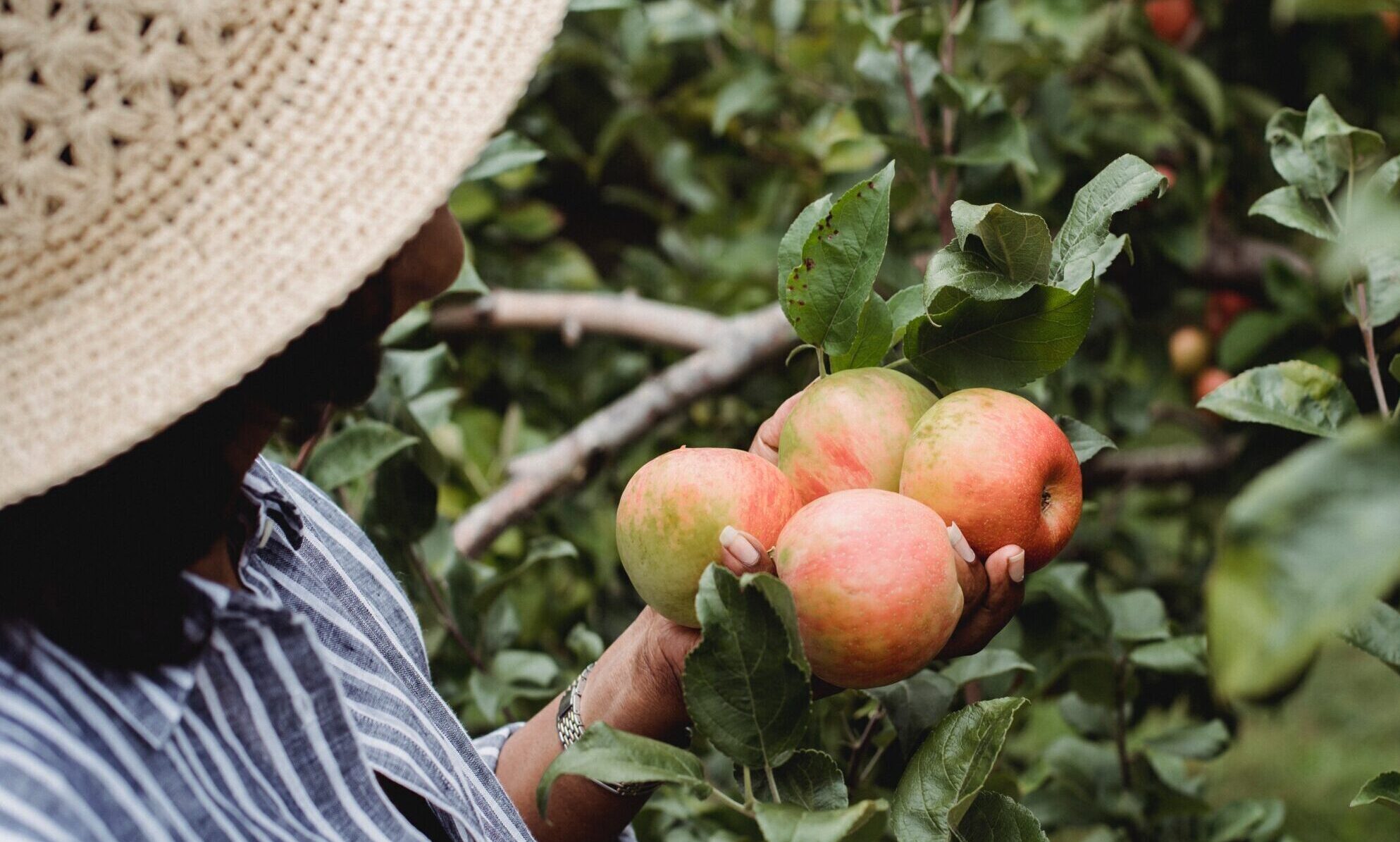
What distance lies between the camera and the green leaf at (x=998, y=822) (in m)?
0.75

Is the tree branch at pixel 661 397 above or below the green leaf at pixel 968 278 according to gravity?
below

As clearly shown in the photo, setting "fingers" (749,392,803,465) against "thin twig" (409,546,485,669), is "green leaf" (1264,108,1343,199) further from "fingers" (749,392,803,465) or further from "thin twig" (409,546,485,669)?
"thin twig" (409,546,485,669)

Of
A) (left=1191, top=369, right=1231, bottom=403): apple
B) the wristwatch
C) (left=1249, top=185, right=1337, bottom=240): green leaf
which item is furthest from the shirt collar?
(left=1191, top=369, right=1231, bottom=403): apple

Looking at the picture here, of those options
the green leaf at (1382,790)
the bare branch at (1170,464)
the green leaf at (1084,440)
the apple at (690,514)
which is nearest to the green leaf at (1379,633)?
the green leaf at (1382,790)

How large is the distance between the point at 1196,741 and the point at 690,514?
906 millimetres

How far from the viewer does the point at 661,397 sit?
1.77m

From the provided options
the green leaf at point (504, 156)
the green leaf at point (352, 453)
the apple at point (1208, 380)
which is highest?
the green leaf at point (504, 156)

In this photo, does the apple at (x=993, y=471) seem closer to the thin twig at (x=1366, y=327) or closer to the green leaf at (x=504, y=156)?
the thin twig at (x=1366, y=327)

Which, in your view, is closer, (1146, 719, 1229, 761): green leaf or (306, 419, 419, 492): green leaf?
→ (306, 419, 419, 492): green leaf

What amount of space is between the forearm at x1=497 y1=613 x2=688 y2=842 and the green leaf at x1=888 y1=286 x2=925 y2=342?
34cm

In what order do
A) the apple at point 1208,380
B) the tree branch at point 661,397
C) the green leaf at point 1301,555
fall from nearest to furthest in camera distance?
the green leaf at point 1301,555, the tree branch at point 661,397, the apple at point 1208,380

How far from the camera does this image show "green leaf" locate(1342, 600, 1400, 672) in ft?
2.67

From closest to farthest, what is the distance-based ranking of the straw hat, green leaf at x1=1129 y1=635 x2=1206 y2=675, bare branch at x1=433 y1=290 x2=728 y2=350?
1. the straw hat
2. green leaf at x1=1129 y1=635 x2=1206 y2=675
3. bare branch at x1=433 y1=290 x2=728 y2=350

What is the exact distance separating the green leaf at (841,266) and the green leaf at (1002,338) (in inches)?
2.2
